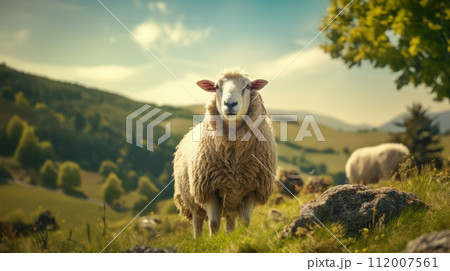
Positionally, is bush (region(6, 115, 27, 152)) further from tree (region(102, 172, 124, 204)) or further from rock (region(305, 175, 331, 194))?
rock (region(305, 175, 331, 194))

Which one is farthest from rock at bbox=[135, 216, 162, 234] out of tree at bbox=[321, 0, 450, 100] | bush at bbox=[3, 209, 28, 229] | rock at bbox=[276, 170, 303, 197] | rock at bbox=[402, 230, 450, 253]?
tree at bbox=[321, 0, 450, 100]

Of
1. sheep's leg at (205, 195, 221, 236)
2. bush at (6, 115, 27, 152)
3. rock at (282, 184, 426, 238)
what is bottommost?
sheep's leg at (205, 195, 221, 236)

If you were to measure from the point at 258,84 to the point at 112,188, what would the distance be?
4.38 meters

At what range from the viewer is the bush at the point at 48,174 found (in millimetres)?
7894

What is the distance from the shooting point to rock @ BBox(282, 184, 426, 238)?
13.7 ft

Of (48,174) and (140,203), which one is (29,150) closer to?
(48,174)

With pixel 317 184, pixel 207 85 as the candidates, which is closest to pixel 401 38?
pixel 317 184

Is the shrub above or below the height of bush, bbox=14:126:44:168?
above

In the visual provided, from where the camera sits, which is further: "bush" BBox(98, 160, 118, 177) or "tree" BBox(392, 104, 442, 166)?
"tree" BBox(392, 104, 442, 166)

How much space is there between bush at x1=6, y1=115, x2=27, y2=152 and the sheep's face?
14.9 feet

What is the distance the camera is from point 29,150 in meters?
8.11

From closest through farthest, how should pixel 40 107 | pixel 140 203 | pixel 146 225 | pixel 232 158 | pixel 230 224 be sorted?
pixel 232 158 < pixel 230 224 < pixel 146 225 < pixel 140 203 < pixel 40 107

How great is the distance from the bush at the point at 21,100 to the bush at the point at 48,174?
4.72ft

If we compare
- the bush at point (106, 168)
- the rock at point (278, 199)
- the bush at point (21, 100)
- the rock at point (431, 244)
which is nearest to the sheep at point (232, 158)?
the rock at point (431, 244)
